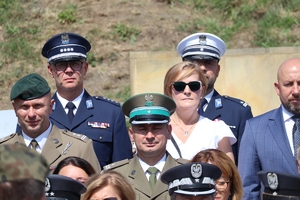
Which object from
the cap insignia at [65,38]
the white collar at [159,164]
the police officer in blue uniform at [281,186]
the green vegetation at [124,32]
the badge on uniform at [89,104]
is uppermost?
the green vegetation at [124,32]

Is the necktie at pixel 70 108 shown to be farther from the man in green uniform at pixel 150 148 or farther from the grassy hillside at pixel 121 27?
the grassy hillside at pixel 121 27

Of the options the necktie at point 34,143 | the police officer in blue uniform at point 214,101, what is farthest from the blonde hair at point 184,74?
the necktie at point 34,143

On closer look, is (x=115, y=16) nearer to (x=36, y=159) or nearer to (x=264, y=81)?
(x=264, y=81)

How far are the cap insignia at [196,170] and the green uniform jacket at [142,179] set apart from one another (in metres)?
0.55

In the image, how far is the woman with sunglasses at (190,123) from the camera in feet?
16.9

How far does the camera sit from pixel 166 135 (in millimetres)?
4617

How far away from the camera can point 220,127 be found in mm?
5227

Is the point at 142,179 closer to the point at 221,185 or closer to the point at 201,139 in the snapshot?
the point at 221,185

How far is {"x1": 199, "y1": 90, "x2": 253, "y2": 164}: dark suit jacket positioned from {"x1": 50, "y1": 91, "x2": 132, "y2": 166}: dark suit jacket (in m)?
0.64

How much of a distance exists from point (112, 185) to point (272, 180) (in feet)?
2.74

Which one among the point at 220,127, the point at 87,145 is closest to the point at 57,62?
the point at 87,145

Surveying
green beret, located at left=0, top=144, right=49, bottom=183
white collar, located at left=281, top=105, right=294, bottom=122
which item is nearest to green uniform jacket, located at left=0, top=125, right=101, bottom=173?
white collar, located at left=281, top=105, right=294, bottom=122

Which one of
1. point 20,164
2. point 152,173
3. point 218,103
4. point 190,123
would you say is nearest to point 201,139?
point 190,123

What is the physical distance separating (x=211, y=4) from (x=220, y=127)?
568cm
